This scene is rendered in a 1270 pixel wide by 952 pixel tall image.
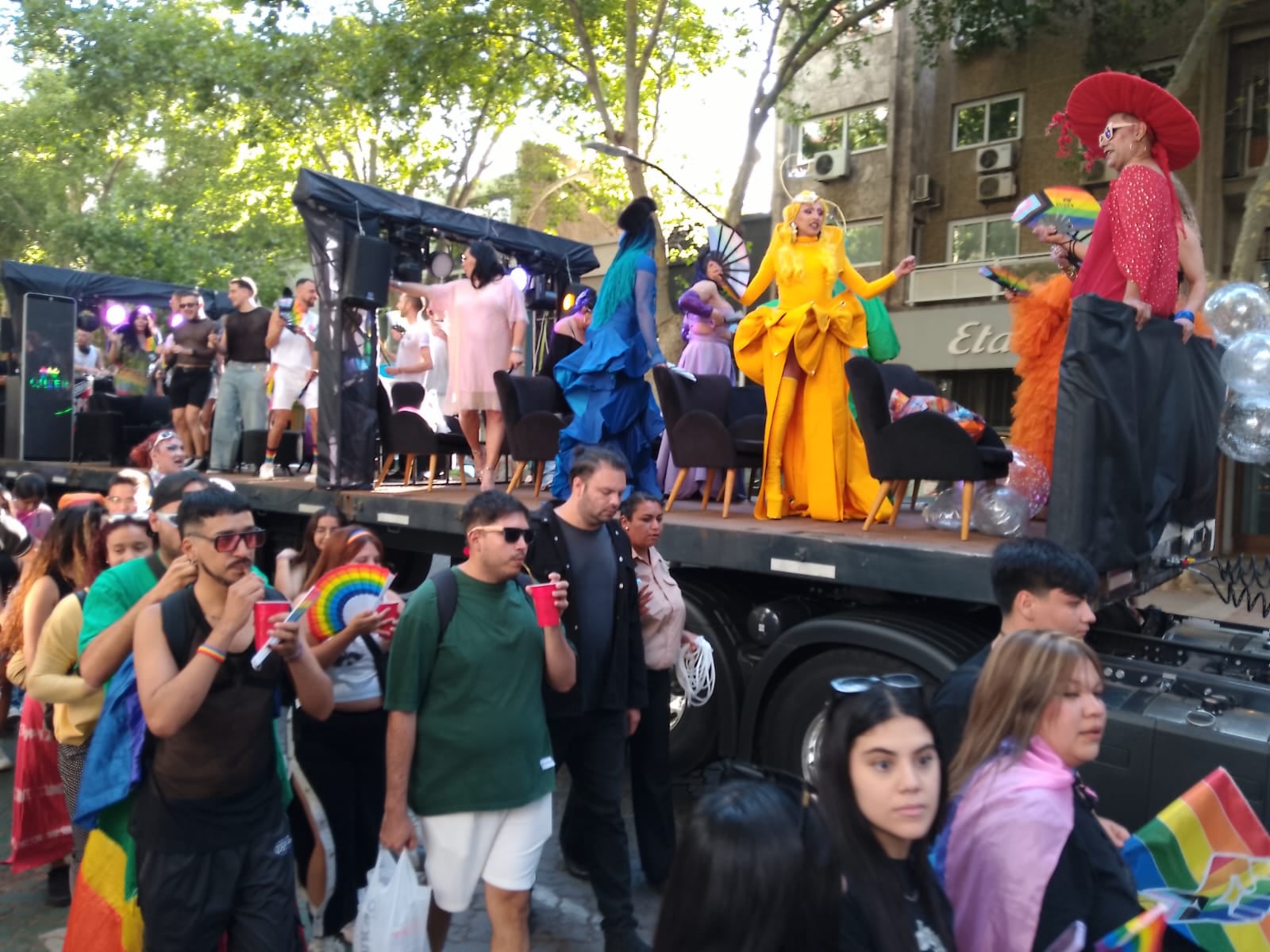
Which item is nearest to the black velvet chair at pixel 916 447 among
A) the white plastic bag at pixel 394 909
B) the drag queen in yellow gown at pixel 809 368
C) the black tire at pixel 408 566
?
the drag queen in yellow gown at pixel 809 368

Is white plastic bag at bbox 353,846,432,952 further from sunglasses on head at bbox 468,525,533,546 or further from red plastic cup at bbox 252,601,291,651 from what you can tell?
sunglasses on head at bbox 468,525,533,546

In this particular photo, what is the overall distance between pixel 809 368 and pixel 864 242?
51.9 feet

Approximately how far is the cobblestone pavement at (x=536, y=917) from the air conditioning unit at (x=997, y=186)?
16369 mm

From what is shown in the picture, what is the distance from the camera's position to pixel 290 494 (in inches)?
303

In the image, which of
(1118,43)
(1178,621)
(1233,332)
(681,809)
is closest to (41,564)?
(681,809)

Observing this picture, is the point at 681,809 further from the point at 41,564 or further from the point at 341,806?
the point at 41,564

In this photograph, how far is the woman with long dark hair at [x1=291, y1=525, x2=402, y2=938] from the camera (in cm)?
365

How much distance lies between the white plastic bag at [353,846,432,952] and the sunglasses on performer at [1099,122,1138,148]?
12.7ft

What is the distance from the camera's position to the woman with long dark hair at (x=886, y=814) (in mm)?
1919

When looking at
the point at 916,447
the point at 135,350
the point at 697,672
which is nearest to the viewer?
the point at 916,447

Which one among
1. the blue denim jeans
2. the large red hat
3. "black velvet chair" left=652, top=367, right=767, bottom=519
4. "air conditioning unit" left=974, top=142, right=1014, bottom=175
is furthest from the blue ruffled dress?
"air conditioning unit" left=974, top=142, right=1014, bottom=175

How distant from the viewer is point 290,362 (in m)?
9.20

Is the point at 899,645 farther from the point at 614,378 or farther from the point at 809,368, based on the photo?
the point at 614,378

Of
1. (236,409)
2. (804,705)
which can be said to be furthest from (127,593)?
(236,409)
